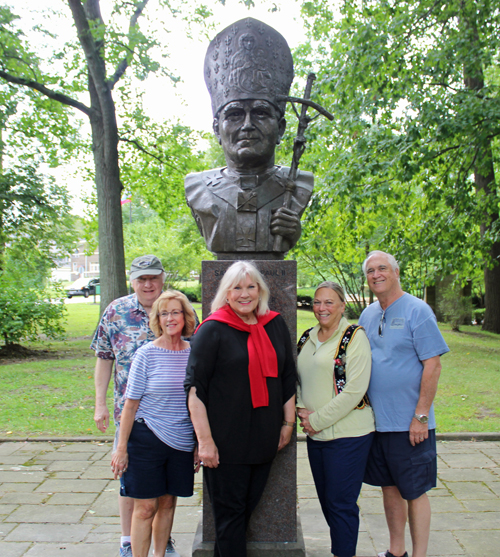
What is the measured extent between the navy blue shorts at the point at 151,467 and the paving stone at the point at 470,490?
108 inches

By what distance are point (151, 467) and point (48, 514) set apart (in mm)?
1787

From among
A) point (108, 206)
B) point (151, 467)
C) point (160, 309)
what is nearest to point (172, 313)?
point (160, 309)

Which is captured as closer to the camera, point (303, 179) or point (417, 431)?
point (417, 431)

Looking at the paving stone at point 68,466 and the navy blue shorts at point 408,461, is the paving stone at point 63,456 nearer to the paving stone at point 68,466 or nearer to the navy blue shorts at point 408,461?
the paving stone at point 68,466

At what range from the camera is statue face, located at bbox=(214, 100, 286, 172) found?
3484mm

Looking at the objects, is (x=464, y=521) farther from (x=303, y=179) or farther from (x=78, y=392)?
(x=78, y=392)

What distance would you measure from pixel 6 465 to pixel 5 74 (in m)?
9.26

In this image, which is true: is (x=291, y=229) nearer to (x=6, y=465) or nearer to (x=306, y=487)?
(x=306, y=487)

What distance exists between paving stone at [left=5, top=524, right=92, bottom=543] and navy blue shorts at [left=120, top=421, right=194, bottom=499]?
1.17 metres

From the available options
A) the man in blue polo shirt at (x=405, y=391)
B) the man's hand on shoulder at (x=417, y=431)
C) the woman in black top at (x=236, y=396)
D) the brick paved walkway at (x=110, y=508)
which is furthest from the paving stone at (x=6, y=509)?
the man's hand on shoulder at (x=417, y=431)

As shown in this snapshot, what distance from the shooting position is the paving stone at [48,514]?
13.4 feet

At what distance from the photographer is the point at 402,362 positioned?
3078 mm

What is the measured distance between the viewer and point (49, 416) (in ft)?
23.1

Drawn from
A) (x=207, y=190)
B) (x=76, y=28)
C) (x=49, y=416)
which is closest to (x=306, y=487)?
(x=207, y=190)
